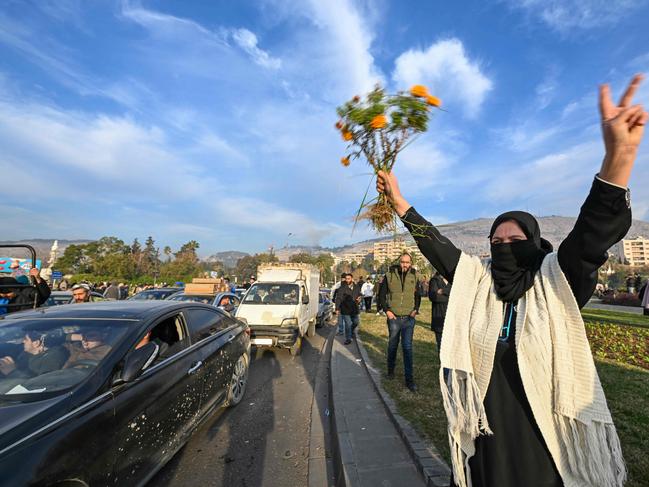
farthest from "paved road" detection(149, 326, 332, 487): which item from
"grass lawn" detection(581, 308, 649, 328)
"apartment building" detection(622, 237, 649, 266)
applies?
"apartment building" detection(622, 237, 649, 266)

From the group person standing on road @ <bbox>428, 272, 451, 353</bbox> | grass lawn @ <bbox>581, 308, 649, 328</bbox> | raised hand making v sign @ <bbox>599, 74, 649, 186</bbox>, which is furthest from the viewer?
grass lawn @ <bbox>581, 308, 649, 328</bbox>

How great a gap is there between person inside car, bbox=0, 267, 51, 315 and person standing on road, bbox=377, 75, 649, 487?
22.3ft

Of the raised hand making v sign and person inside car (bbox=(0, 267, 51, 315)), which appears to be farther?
person inside car (bbox=(0, 267, 51, 315))

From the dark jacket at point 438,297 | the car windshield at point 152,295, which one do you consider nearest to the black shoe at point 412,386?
the dark jacket at point 438,297

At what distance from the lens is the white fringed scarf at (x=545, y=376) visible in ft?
4.74

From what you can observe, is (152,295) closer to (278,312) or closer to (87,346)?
(278,312)

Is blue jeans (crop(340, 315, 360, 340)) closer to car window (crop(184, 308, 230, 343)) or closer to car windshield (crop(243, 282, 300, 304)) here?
car windshield (crop(243, 282, 300, 304))

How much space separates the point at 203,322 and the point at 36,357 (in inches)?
74.4

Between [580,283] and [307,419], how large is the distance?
169 inches

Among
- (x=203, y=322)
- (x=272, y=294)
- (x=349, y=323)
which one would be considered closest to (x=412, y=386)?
(x=203, y=322)

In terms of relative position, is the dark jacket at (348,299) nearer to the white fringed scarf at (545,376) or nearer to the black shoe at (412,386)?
the black shoe at (412,386)

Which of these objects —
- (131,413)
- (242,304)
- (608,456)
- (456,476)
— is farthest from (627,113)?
(242,304)

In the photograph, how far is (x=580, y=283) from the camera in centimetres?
148

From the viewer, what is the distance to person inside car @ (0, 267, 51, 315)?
5.69 m
